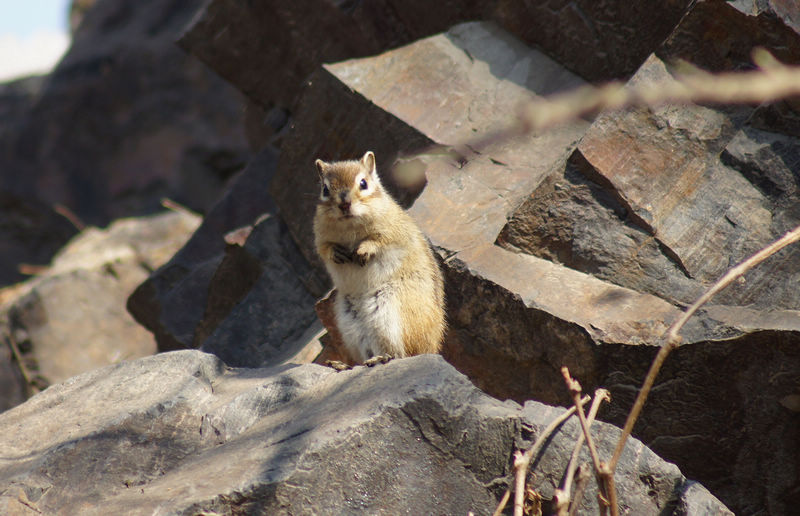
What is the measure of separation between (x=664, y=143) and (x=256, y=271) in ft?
12.8

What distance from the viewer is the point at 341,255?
4.91 metres

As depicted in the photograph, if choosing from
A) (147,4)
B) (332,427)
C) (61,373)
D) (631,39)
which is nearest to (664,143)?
(631,39)

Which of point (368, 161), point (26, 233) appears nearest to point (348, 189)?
point (368, 161)

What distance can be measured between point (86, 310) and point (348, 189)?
6019 millimetres

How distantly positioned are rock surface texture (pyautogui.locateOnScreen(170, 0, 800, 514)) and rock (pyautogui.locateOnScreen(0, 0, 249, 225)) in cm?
819

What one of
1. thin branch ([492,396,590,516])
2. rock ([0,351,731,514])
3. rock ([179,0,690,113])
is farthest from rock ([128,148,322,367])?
thin branch ([492,396,590,516])

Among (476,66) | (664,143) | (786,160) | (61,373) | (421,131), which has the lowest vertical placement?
(61,373)

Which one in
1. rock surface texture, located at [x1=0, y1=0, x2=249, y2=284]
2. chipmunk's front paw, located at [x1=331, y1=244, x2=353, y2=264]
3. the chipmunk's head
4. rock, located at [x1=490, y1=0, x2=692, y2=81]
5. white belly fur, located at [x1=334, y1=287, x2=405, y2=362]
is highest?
rock, located at [x1=490, y1=0, x2=692, y2=81]

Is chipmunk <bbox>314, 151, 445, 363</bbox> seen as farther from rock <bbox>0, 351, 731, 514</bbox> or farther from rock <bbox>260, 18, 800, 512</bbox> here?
rock <bbox>0, 351, 731, 514</bbox>

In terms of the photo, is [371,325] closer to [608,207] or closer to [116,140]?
[608,207]

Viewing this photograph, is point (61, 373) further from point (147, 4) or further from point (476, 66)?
point (147, 4)

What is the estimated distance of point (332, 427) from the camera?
3.13 metres

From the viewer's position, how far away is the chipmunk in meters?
4.62

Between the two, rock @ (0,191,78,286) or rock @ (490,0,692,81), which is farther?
rock @ (0,191,78,286)
